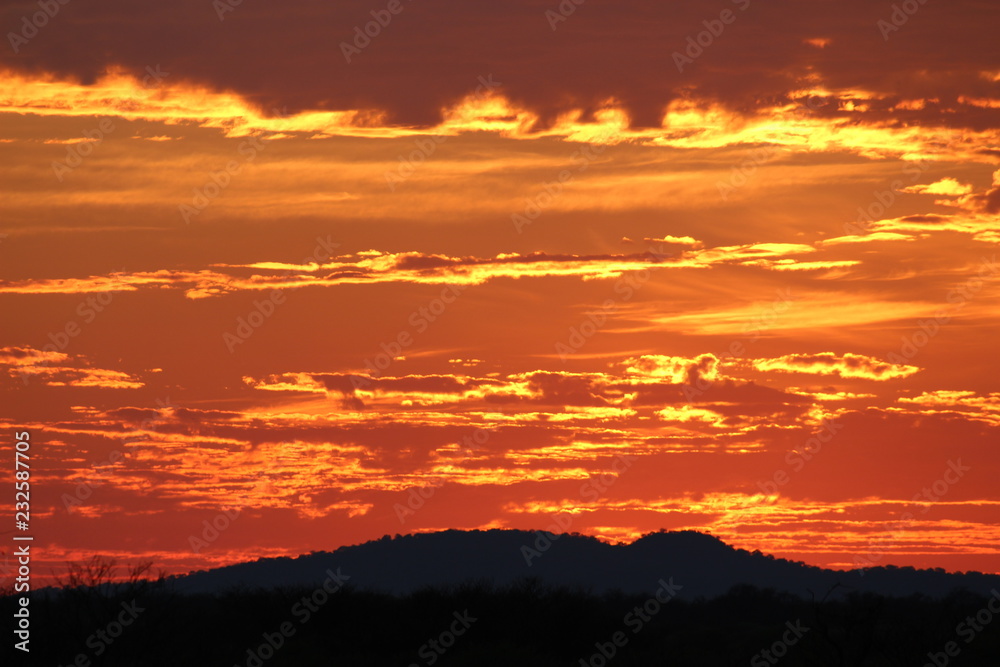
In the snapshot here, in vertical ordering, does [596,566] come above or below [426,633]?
below

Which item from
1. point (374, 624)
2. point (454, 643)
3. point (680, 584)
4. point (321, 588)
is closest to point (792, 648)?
point (454, 643)

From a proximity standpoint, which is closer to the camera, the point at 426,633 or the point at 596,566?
the point at 426,633

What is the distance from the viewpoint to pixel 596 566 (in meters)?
156

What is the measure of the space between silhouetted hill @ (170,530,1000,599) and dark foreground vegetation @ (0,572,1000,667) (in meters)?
73.8

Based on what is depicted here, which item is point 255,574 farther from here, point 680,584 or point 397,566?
point 680,584

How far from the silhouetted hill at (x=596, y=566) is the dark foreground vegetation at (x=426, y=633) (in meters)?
73.8

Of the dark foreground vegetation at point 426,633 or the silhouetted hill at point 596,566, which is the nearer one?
the dark foreground vegetation at point 426,633

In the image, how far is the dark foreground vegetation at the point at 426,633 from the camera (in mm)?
42750

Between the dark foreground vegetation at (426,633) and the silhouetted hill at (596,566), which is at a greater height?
the dark foreground vegetation at (426,633)

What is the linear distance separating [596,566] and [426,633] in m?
103

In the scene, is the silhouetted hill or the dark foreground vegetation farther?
the silhouetted hill

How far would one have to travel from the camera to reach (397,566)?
142500mm

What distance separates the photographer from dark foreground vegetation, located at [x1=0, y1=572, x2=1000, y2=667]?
4275 cm

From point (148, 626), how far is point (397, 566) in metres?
102
